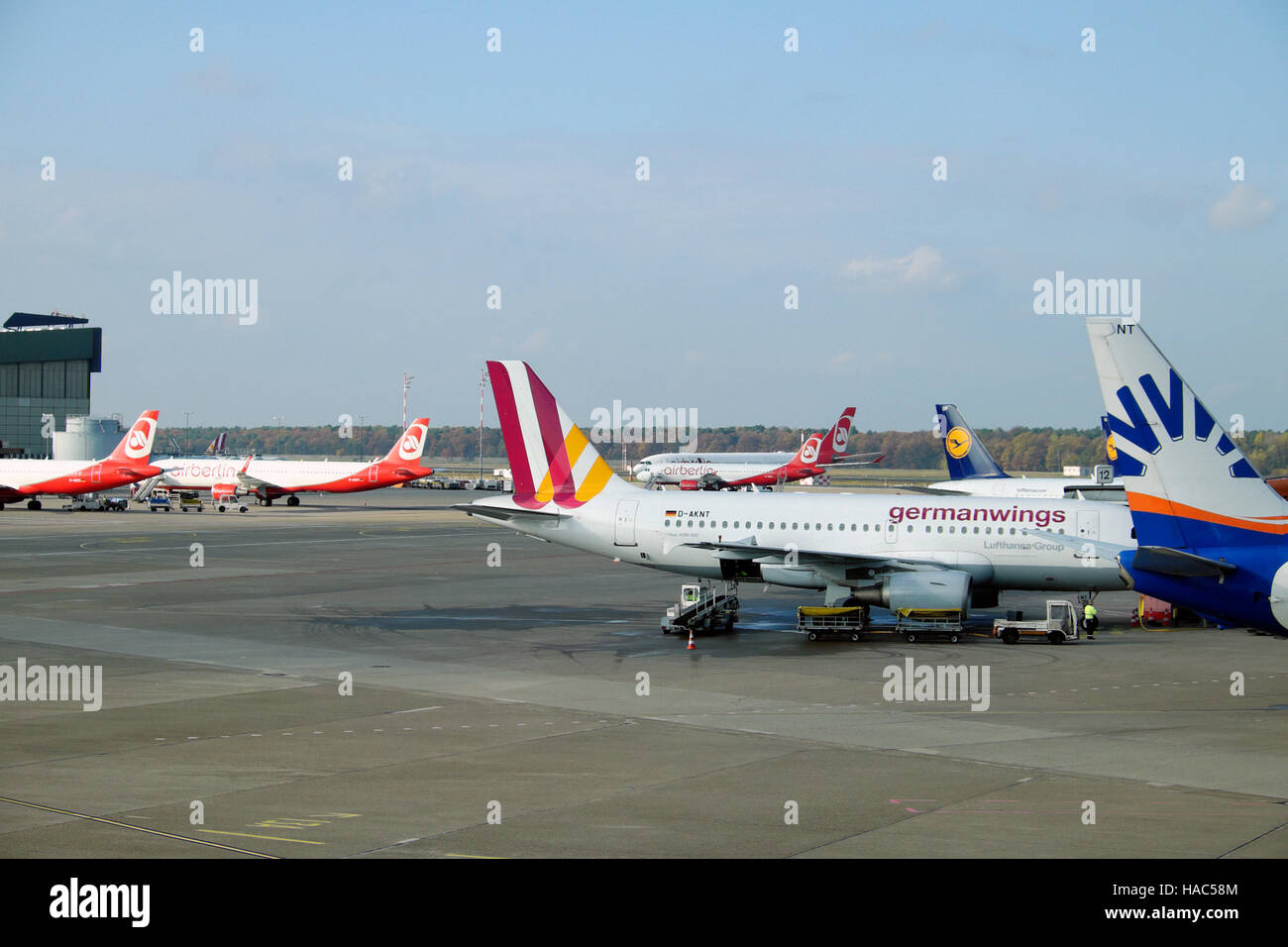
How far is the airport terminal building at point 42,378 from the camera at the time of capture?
156875 millimetres

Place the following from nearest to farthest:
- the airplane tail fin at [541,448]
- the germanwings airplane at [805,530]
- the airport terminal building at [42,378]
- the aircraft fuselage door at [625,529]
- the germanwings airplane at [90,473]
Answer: the germanwings airplane at [805,530] → the aircraft fuselage door at [625,529] → the airplane tail fin at [541,448] → the germanwings airplane at [90,473] → the airport terminal building at [42,378]

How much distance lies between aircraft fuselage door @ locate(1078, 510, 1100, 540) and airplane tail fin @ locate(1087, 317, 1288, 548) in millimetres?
20700

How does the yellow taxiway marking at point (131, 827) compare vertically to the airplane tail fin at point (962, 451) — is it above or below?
below

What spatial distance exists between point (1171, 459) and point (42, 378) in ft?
562

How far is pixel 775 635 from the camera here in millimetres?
36594

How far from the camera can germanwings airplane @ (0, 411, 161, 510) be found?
99.3m

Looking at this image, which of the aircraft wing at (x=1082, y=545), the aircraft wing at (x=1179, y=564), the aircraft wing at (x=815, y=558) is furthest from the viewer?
the aircraft wing at (x=1082, y=545)

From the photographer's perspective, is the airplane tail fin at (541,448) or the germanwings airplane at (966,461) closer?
the airplane tail fin at (541,448)

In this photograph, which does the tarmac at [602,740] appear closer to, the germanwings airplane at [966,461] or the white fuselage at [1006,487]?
the white fuselage at [1006,487]

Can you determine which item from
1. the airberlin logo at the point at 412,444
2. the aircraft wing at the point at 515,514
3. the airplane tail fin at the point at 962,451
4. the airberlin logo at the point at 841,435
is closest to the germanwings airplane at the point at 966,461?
the airplane tail fin at the point at 962,451

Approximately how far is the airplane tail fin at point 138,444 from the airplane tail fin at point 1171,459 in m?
95.2

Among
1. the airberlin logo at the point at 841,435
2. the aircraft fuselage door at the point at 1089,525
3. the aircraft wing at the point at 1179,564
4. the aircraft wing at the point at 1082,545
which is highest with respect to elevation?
the airberlin logo at the point at 841,435

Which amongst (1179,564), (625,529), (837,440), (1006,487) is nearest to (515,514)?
(625,529)

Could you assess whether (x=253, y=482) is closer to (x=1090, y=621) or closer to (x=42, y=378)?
(x=42, y=378)
